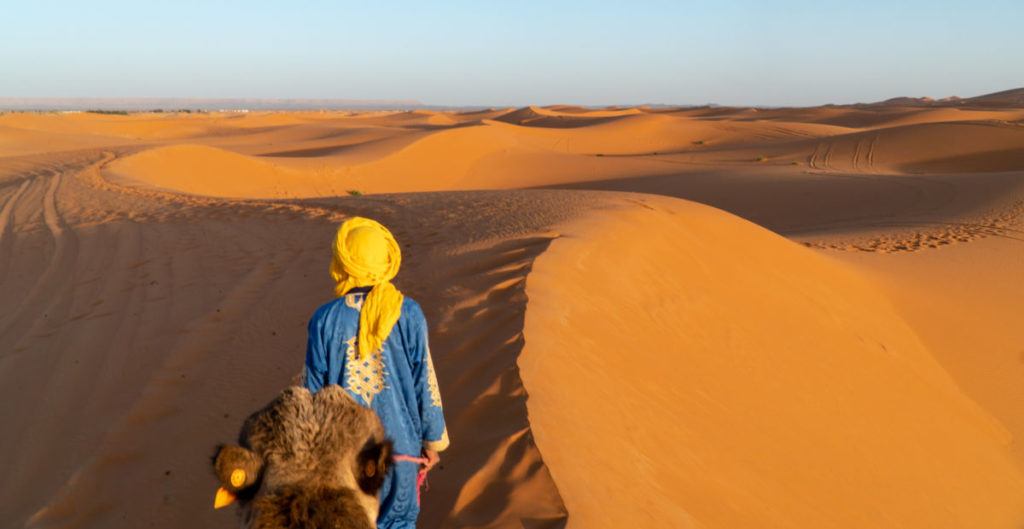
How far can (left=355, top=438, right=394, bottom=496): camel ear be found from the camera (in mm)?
1224

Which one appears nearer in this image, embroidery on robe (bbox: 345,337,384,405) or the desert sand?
embroidery on robe (bbox: 345,337,384,405)

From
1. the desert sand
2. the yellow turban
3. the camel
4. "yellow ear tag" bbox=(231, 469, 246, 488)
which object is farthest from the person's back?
"yellow ear tag" bbox=(231, 469, 246, 488)

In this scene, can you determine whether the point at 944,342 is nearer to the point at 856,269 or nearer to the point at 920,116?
the point at 856,269

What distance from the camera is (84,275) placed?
745cm

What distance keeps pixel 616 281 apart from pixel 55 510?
13.5 ft

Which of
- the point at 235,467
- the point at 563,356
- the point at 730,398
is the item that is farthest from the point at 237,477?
the point at 730,398

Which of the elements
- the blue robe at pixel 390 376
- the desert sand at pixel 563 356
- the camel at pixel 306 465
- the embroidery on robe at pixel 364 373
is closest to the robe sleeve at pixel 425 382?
the blue robe at pixel 390 376

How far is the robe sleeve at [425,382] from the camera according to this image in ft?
7.50

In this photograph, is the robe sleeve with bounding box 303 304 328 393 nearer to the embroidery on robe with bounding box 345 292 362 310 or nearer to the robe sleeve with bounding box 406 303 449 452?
the embroidery on robe with bounding box 345 292 362 310

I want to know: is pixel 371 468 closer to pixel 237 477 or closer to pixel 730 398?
pixel 237 477

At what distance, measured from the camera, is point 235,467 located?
116 cm

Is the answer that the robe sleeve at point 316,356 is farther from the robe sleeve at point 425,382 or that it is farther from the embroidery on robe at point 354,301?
the robe sleeve at point 425,382

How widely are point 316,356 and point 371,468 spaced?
3.49 ft

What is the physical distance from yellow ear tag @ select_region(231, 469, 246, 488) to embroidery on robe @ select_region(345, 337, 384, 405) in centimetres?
104
